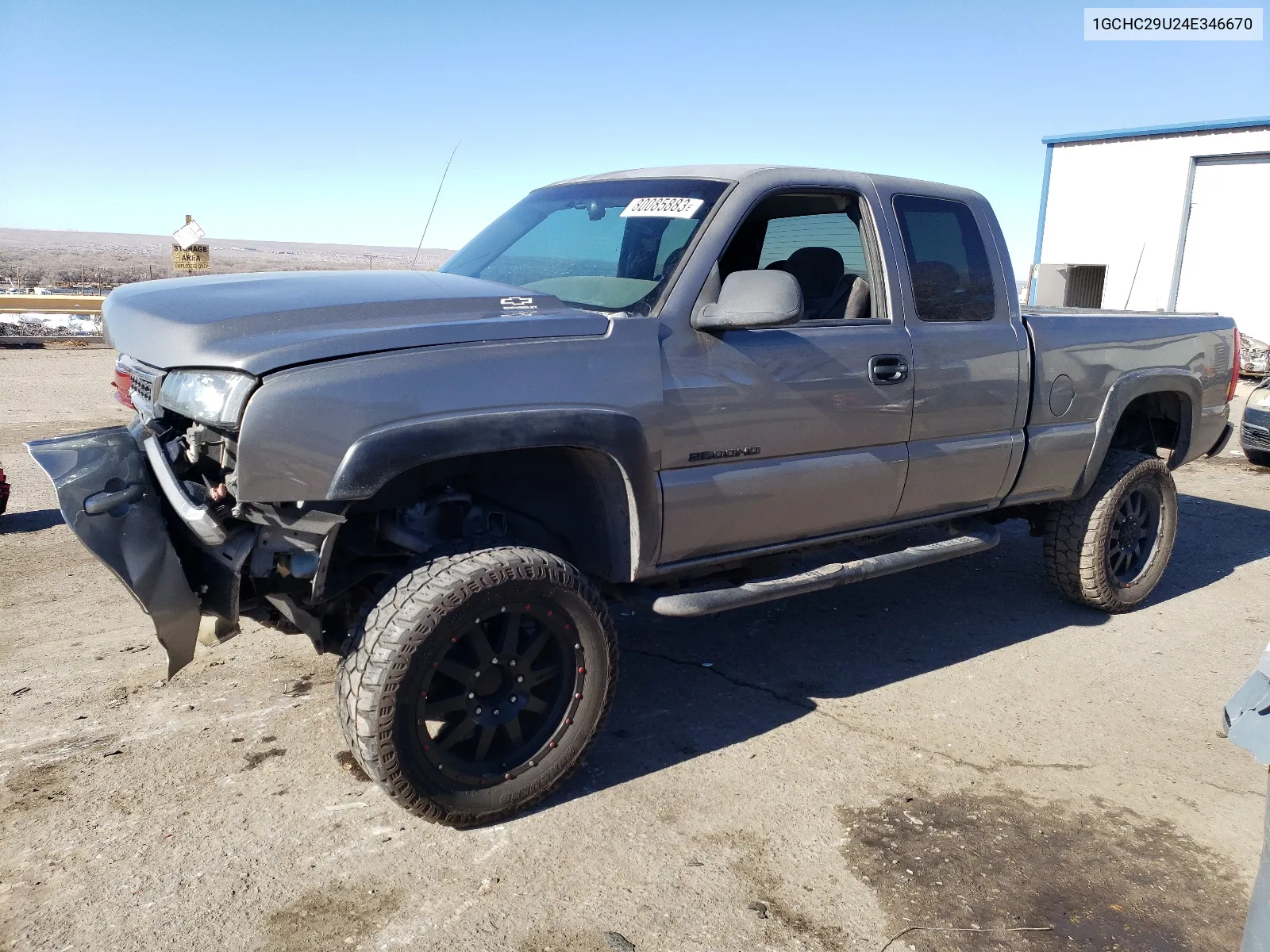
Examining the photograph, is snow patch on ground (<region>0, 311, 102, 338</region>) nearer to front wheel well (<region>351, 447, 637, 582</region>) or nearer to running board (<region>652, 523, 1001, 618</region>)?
front wheel well (<region>351, 447, 637, 582</region>)

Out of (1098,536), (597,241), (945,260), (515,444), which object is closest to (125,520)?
(515,444)

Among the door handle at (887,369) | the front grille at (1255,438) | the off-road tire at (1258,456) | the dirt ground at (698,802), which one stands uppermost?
the door handle at (887,369)

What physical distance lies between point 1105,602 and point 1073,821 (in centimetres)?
225

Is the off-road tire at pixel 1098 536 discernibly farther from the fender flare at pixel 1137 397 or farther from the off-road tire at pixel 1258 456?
the off-road tire at pixel 1258 456

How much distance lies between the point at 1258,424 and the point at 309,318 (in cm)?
930

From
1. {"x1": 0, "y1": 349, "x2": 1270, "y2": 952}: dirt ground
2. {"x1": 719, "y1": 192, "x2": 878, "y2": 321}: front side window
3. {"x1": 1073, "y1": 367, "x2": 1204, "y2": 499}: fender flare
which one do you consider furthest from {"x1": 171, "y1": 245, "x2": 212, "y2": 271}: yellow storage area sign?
A: {"x1": 1073, "y1": 367, "x2": 1204, "y2": 499}: fender flare

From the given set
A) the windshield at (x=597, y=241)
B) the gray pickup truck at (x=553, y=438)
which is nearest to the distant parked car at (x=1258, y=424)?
the gray pickup truck at (x=553, y=438)

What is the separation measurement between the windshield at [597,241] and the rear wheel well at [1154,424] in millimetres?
3103

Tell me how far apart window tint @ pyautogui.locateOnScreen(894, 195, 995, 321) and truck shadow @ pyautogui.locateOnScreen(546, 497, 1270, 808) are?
5.29ft

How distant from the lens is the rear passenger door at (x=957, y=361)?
4102 millimetres

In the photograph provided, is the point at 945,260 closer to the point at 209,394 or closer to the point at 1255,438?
the point at 209,394

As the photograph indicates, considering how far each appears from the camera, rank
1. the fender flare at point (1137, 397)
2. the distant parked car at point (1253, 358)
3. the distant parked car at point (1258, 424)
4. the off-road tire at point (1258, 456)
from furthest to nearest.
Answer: the distant parked car at point (1253, 358)
the off-road tire at point (1258, 456)
the distant parked car at point (1258, 424)
the fender flare at point (1137, 397)

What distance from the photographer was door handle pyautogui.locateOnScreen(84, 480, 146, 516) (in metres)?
2.76

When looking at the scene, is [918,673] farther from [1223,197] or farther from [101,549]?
[1223,197]
